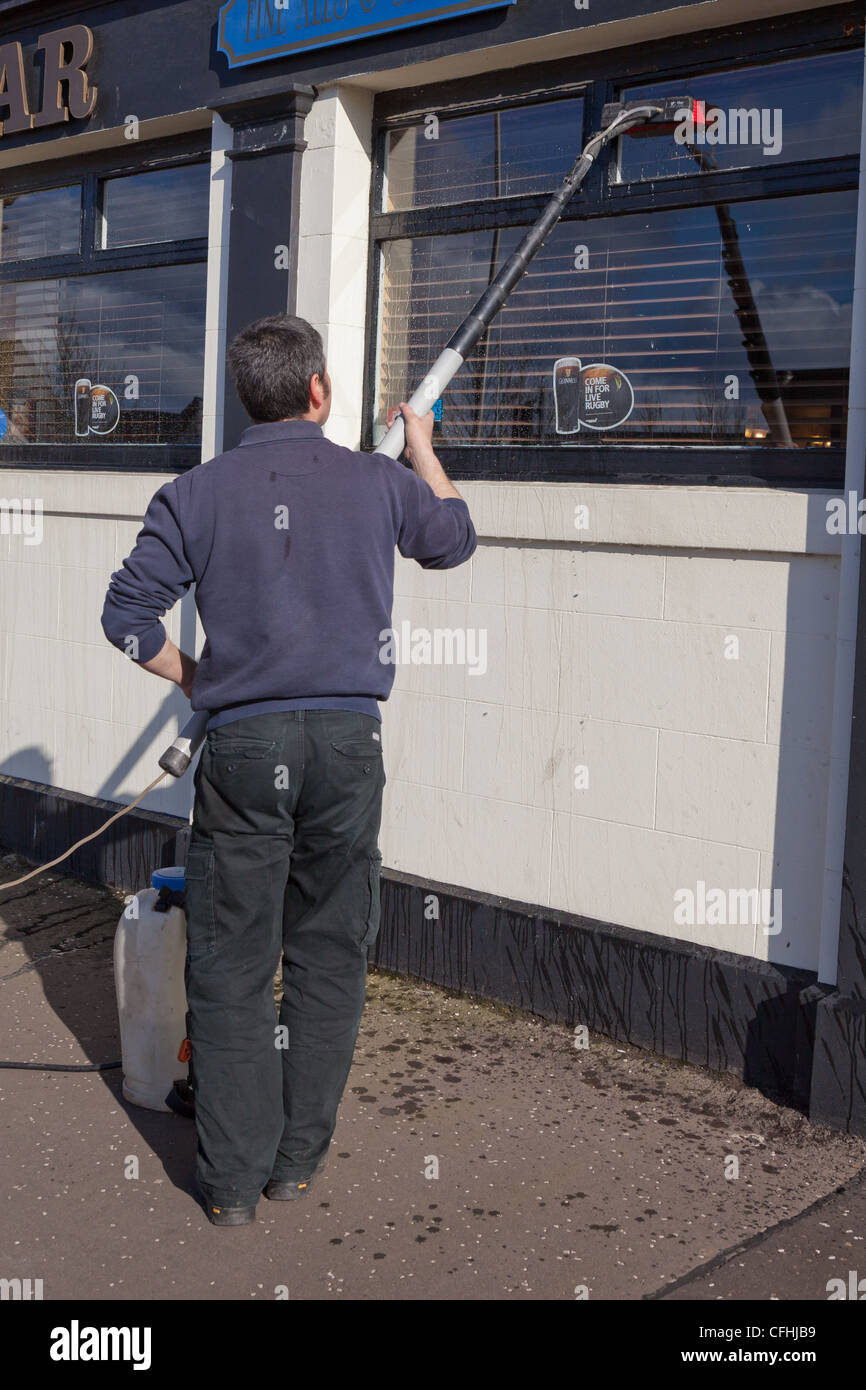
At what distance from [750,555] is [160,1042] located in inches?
96.9

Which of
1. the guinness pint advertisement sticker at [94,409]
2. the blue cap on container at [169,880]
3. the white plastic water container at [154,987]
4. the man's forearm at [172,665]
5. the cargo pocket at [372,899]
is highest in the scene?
the guinness pint advertisement sticker at [94,409]

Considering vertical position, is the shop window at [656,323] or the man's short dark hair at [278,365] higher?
the shop window at [656,323]

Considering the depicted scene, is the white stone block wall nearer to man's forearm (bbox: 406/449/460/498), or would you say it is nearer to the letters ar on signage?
man's forearm (bbox: 406/449/460/498)

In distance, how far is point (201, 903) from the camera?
3.54 metres

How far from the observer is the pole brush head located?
4.84 metres

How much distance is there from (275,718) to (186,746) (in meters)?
0.28

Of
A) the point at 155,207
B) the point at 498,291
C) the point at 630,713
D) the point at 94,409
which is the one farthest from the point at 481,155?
the point at 94,409

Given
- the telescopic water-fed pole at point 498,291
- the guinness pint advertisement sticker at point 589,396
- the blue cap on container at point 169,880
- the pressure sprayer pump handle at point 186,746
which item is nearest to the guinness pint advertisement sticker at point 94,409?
the guinness pint advertisement sticker at point 589,396

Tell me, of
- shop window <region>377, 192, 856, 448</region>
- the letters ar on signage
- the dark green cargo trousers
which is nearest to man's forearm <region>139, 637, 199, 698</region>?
the dark green cargo trousers

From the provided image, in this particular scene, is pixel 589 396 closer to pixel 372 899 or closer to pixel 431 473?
pixel 431 473

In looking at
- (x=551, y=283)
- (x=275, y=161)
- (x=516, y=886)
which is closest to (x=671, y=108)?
(x=551, y=283)

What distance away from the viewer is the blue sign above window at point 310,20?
214 inches

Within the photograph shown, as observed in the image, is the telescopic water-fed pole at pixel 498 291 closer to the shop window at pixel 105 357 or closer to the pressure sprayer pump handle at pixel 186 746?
the pressure sprayer pump handle at pixel 186 746

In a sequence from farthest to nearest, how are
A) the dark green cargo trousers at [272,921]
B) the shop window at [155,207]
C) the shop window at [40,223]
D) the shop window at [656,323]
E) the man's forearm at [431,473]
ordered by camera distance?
the shop window at [40,223], the shop window at [155,207], the shop window at [656,323], the man's forearm at [431,473], the dark green cargo trousers at [272,921]
